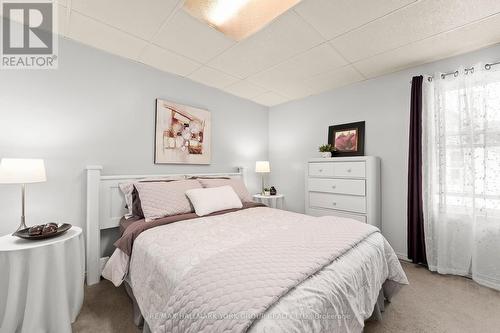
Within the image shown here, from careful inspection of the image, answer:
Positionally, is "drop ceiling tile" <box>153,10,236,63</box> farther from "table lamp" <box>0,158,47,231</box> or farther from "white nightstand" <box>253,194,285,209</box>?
"white nightstand" <box>253,194,285,209</box>

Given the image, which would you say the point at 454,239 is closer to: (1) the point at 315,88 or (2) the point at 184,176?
(1) the point at 315,88

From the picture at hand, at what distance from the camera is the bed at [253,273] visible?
803mm

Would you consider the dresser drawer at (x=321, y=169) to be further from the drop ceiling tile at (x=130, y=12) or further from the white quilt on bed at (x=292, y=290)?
the drop ceiling tile at (x=130, y=12)

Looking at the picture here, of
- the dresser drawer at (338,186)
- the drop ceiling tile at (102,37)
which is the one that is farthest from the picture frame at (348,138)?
the drop ceiling tile at (102,37)

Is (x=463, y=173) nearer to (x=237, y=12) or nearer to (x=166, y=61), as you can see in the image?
(x=237, y=12)

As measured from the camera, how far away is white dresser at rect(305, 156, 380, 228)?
8.59ft

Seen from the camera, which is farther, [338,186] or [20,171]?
[338,186]

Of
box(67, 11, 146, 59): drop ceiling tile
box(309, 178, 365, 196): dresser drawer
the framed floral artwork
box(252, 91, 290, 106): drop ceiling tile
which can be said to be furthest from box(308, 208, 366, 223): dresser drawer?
box(67, 11, 146, 59): drop ceiling tile

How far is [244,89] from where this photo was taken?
10.8 feet

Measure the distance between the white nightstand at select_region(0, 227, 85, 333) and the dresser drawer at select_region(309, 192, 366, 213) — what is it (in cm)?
277

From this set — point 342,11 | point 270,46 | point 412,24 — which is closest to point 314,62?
point 270,46

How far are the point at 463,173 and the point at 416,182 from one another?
1.31ft

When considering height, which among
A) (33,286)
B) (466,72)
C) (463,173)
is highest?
(466,72)
